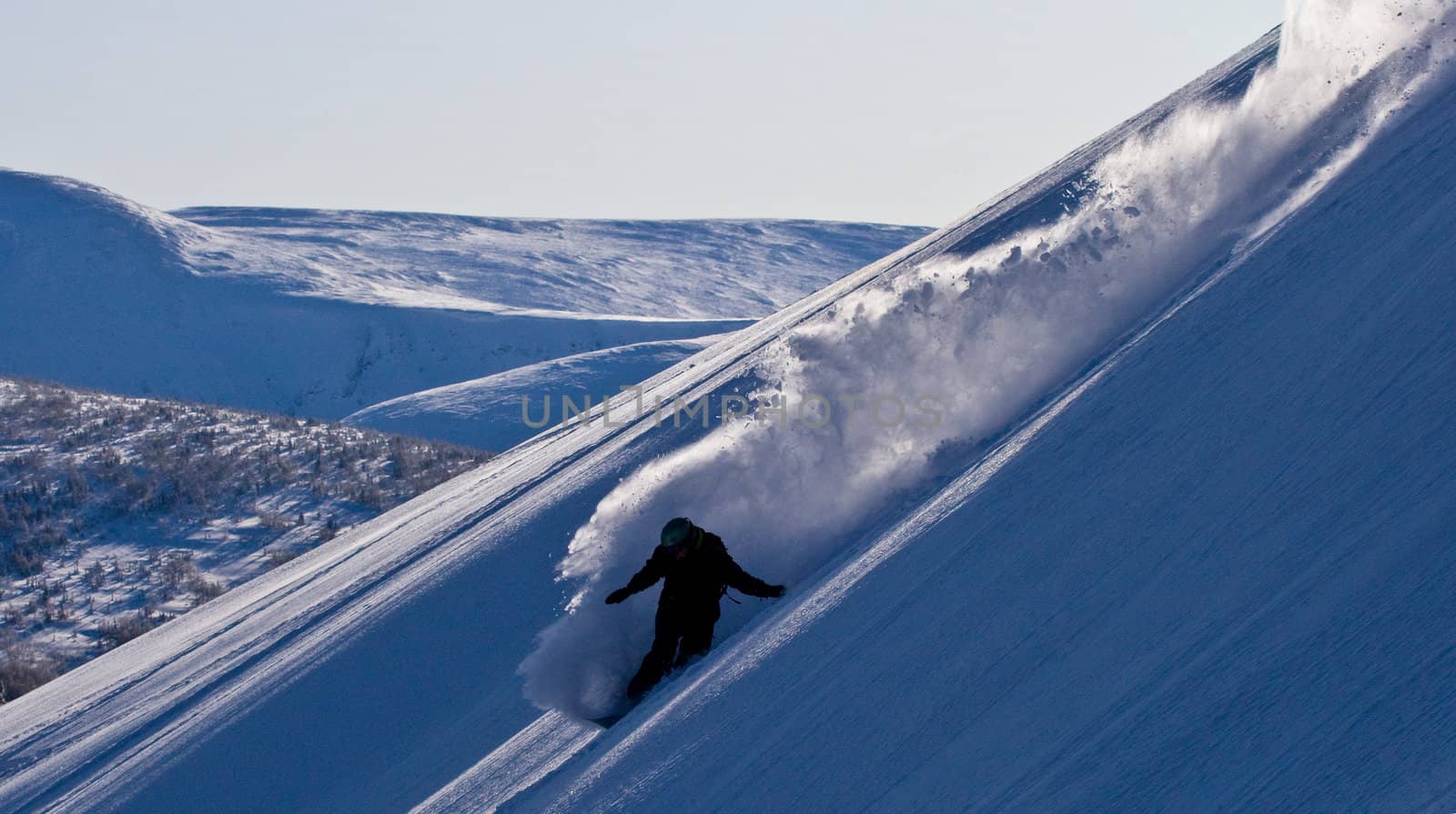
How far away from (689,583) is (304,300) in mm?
56110

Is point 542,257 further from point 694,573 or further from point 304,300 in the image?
point 694,573

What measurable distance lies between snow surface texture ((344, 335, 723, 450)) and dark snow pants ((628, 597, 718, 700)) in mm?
26713

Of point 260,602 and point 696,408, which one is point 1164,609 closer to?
point 696,408

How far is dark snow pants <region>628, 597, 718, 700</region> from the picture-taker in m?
7.90

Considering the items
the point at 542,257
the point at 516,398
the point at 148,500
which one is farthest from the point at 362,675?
the point at 542,257

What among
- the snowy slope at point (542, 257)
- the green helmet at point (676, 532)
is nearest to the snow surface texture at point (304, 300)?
the snowy slope at point (542, 257)

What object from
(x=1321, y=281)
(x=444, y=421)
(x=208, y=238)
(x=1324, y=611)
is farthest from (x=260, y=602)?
Answer: (x=208, y=238)

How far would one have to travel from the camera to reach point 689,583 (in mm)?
7859

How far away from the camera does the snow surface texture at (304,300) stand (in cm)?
5447

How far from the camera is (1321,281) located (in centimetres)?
780

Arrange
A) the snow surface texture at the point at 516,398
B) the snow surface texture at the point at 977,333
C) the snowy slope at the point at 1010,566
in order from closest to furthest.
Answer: the snowy slope at the point at 1010,566, the snow surface texture at the point at 977,333, the snow surface texture at the point at 516,398

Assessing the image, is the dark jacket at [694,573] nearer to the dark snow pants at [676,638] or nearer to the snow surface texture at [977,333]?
the dark snow pants at [676,638]

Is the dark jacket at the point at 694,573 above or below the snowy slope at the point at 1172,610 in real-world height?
above

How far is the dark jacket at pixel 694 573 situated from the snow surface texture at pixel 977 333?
0.85 meters
